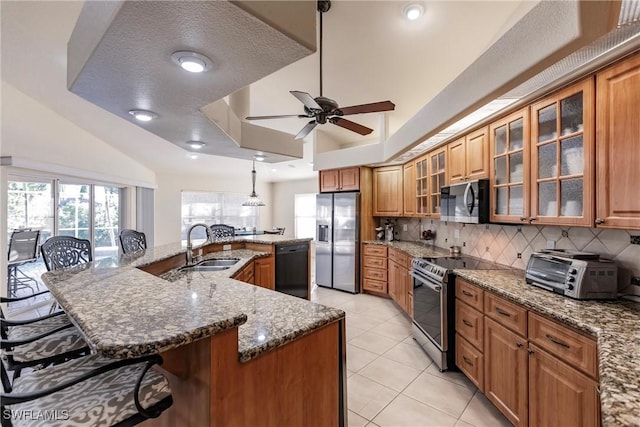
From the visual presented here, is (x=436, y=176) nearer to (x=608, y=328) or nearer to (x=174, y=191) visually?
(x=608, y=328)

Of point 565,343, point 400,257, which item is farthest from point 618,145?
point 400,257

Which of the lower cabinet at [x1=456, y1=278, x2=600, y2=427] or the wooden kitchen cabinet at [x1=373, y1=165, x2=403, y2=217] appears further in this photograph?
the wooden kitchen cabinet at [x1=373, y1=165, x2=403, y2=217]

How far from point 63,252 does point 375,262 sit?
3.89 m

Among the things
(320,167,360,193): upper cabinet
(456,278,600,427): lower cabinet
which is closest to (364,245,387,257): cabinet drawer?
(320,167,360,193): upper cabinet

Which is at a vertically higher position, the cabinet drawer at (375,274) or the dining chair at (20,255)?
the dining chair at (20,255)

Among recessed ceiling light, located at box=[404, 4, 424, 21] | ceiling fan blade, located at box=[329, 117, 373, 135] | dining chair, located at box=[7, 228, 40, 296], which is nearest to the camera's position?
recessed ceiling light, located at box=[404, 4, 424, 21]

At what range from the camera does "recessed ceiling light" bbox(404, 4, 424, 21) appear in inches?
81.3

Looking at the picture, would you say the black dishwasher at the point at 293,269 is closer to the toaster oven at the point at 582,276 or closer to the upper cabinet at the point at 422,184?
the upper cabinet at the point at 422,184

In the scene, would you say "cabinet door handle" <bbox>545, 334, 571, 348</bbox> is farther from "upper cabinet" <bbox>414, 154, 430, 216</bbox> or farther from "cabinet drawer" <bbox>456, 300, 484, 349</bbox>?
"upper cabinet" <bbox>414, 154, 430, 216</bbox>

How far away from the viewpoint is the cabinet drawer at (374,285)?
4.55m

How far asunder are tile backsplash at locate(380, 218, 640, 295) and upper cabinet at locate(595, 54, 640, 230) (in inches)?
16.4

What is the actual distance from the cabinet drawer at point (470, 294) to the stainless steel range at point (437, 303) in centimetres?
8

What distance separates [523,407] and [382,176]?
362cm

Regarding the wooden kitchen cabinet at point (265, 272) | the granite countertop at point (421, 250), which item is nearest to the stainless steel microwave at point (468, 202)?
the granite countertop at point (421, 250)
